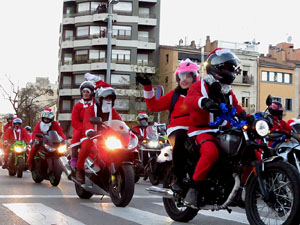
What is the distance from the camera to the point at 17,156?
14.9 meters

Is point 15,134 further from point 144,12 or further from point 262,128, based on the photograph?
point 144,12

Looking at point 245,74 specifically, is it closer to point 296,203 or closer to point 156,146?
point 156,146

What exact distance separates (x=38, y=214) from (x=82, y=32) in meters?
54.4

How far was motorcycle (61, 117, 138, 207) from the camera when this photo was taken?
7.33 m

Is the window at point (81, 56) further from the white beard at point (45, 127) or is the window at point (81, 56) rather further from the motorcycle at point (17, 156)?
the white beard at point (45, 127)

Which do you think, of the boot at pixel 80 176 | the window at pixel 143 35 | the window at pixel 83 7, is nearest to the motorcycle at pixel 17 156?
the boot at pixel 80 176

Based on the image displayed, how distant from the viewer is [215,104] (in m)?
4.98

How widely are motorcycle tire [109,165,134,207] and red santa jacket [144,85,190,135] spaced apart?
1.27 metres

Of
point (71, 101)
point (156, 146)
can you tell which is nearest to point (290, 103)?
point (71, 101)

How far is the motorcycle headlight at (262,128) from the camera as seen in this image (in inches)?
183

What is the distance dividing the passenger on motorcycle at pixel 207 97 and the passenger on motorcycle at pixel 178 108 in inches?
7.7

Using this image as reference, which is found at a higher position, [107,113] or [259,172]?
[107,113]

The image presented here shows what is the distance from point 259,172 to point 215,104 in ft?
2.70

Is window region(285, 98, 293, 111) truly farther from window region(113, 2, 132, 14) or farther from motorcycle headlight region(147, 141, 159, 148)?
motorcycle headlight region(147, 141, 159, 148)
